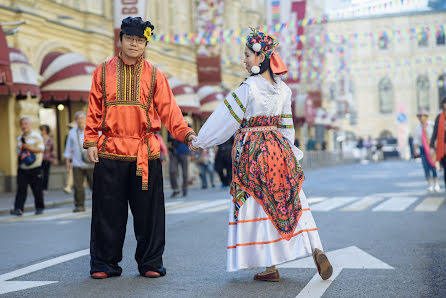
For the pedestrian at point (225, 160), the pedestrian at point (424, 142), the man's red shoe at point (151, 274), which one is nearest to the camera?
the man's red shoe at point (151, 274)

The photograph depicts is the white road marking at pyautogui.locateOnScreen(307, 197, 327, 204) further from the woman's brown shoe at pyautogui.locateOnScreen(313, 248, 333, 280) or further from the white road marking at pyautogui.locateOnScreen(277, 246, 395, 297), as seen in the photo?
the woman's brown shoe at pyautogui.locateOnScreen(313, 248, 333, 280)

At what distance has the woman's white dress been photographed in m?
5.32

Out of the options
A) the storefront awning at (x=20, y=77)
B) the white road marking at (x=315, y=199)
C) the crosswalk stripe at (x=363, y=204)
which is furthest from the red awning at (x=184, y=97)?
the crosswalk stripe at (x=363, y=204)

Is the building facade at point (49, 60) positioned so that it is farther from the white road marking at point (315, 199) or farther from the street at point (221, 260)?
the street at point (221, 260)

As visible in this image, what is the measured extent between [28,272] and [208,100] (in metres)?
24.7

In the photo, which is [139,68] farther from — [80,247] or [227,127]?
[80,247]

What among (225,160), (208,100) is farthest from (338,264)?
(208,100)

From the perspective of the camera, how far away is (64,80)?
1981cm

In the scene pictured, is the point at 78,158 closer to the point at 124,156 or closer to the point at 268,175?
the point at 124,156

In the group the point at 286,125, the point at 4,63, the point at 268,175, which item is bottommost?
the point at 268,175

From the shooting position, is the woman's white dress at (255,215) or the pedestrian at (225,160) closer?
the woman's white dress at (255,215)

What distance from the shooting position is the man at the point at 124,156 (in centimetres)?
568

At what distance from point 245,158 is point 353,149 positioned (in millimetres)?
49929

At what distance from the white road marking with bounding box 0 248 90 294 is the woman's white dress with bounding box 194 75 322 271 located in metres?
1.44
